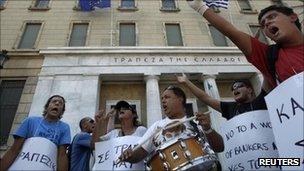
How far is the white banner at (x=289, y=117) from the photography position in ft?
6.98

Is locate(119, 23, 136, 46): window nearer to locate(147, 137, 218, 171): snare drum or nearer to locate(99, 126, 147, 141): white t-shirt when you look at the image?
locate(99, 126, 147, 141): white t-shirt

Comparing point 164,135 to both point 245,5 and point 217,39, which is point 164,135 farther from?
point 245,5

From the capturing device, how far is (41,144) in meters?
3.59

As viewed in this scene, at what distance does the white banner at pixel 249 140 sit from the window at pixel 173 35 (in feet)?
42.8

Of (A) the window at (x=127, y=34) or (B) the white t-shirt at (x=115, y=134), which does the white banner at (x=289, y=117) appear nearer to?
(B) the white t-shirt at (x=115, y=134)

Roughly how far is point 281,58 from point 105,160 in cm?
223

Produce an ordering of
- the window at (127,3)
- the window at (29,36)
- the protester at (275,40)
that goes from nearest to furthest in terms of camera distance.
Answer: the protester at (275,40), the window at (29,36), the window at (127,3)

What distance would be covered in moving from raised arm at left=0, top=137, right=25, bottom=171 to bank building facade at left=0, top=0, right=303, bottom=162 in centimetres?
810

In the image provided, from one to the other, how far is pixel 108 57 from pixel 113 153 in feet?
38.1

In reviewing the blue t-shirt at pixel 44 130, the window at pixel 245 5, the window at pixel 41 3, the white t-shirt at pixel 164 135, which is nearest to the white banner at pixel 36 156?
the blue t-shirt at pixel 44 130

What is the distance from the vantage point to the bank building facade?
13.1m

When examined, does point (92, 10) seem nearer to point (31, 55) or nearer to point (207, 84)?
point (31, 55)

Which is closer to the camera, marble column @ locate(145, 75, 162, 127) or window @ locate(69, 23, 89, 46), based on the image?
A: marble column @ locate(145, 75, 162, 127)

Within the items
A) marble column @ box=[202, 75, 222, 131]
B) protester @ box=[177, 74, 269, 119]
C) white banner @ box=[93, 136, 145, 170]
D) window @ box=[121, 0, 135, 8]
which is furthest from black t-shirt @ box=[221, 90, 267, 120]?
window @ box=[121, 0, 135, 8]
